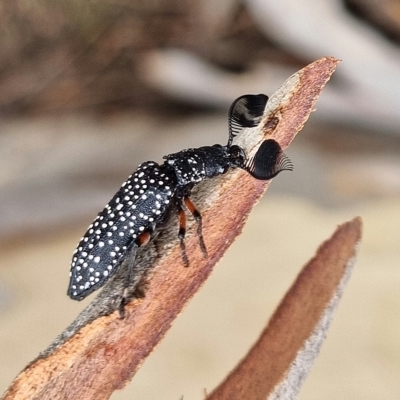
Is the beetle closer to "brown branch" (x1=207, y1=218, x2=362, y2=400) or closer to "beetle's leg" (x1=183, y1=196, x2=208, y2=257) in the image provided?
"beetle's leg" (x1=183, y1=196, x2=208, y2=257)

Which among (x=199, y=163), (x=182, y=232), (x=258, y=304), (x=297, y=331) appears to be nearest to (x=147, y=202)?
(x=199, y=163)

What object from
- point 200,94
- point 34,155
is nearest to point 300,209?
point 200,94

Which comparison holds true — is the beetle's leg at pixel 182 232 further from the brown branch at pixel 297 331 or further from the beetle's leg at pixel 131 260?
the brown branch at pixel 297 331

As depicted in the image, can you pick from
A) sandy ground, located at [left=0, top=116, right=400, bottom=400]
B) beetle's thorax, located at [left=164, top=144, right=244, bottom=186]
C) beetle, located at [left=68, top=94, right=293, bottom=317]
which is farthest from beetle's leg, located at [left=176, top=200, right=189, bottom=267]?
sandy ground, located at [left=0, top=116, right=400, bottom=400]

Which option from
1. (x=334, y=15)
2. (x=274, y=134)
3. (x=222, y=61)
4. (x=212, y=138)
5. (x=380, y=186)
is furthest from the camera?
(x=222, y=61)

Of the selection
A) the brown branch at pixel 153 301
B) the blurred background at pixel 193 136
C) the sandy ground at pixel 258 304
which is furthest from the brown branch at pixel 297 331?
the blurred background at pixel 193 136

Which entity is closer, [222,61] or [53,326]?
[53,326]

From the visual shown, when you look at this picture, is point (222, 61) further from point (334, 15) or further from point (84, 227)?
point (84, 227)
